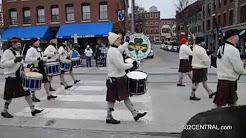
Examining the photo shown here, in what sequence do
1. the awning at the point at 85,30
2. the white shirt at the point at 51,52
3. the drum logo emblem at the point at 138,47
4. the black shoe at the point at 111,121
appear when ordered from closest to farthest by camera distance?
the black shoe at the point at 111,121 < the drum logo emblem at the point at 138,47 < the white shirt at the point at 51,52 < the awning at the point at 85,30

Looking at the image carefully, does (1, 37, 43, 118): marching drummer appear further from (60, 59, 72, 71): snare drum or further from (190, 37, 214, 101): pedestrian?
(190, 37, 214, 101): pedestrian

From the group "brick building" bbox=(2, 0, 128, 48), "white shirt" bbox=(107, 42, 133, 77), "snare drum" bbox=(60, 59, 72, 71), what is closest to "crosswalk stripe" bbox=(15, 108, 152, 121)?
"white shirt" bbox=(107, 42, 133, 77)

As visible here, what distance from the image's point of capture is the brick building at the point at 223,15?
3481 cm

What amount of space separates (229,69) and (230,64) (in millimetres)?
94

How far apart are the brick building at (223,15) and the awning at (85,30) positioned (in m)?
13.6

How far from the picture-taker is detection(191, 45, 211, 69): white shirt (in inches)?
312

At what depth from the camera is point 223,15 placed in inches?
1647

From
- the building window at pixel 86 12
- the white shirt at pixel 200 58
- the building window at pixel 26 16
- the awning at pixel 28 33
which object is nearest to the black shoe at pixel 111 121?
the white shirt at pixel 200 58

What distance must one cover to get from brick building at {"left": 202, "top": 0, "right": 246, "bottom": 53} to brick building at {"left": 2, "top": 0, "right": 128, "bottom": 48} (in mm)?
13749

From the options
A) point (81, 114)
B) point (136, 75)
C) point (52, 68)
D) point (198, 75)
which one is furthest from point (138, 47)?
point (81, 114)

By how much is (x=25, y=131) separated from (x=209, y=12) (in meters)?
47.8

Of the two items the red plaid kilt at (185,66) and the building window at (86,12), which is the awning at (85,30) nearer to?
the building window at (86,12)


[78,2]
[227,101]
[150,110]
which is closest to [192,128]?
[227,101]

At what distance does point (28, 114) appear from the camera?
7219 millimetres
